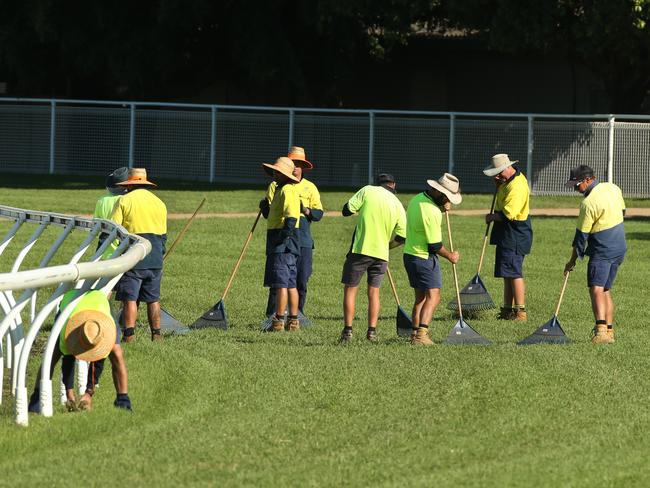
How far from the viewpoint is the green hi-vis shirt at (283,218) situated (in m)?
14.1


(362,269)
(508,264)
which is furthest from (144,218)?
(508,264)

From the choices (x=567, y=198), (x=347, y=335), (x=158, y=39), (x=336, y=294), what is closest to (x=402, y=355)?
(x=347, y=335)

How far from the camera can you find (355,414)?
9.91 m

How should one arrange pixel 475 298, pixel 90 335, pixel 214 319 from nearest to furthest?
1. pixel 90 335
2. pixel 214 319
3. pixel 475 298

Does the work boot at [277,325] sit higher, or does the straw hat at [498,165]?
the straw hat at [498,165]

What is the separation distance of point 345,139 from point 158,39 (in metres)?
5.44

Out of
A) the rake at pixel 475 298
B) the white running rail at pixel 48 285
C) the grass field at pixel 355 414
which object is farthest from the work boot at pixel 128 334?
the rake at pixel 475 298

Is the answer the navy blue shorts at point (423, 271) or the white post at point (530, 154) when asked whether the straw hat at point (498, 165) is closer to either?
the navy blue shorts at point (423, 271)

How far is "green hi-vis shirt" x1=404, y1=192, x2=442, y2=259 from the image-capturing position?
1339cm

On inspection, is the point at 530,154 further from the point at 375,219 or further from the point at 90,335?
the point at 90,335

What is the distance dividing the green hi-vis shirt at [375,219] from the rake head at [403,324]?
61 centimetres

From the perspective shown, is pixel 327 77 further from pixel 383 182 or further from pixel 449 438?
pixel 449 438

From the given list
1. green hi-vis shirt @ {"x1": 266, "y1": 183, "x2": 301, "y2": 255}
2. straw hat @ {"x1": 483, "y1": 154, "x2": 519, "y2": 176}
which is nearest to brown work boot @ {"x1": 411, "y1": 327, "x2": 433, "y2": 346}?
green hi-vis shirt @ {"x1": 266, "y1": 183, "x2": 301, "y2": 255}

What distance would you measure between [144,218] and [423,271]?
8.57 ft
